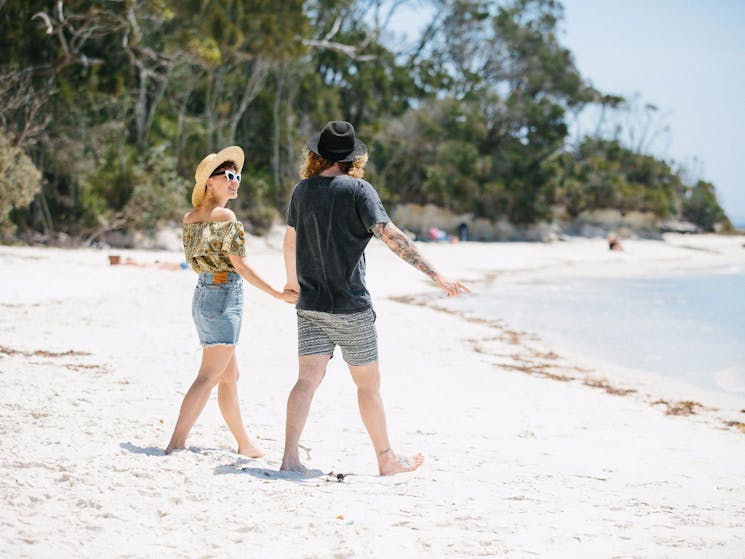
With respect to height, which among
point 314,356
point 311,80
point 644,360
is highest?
point 311,80


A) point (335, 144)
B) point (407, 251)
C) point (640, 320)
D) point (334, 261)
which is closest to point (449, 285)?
point (407, 251)

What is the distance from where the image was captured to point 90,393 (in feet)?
16.6

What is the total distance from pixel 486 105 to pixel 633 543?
122 feet

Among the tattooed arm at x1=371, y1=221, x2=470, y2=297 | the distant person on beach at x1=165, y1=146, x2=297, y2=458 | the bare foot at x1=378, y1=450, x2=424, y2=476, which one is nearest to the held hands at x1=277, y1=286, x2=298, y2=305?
the distant person on beach at x1=165, y1=146, x2=297, y2=458

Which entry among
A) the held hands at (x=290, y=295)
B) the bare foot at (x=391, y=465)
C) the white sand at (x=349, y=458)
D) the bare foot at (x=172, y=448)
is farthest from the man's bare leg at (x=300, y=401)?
the bare foot at (x=172, y=448)

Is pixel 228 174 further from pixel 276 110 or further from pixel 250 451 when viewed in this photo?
pixel 276 110

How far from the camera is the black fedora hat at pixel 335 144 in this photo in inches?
147

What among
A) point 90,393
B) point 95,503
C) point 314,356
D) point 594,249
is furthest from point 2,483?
point 594,249

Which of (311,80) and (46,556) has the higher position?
(311,80)

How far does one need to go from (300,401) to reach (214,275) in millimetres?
756

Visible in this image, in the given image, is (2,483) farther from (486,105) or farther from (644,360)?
(486,105)

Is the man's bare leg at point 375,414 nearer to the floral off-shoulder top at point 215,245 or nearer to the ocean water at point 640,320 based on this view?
the floral off-shoulder top at point 215,245

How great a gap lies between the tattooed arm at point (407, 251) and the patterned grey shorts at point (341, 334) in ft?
1.08

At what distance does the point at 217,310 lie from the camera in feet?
12.8
